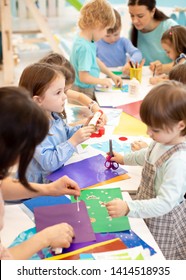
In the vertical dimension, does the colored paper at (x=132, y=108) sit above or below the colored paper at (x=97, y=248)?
below

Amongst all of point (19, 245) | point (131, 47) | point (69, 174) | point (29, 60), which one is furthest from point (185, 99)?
point (29, 60)

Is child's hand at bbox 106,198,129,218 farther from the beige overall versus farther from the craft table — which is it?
the beige overall

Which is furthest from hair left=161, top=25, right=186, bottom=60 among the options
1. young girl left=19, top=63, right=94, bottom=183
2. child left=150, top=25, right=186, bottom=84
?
young girl left=19, top=63, right=94, bottom=183

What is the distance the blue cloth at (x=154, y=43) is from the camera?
2.73 m

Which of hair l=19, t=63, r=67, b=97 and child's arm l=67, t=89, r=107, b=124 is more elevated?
hair l=19, t=63, r=67, b=97

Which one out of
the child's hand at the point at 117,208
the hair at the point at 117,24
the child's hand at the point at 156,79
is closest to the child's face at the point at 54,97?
the child's hand at the point at 117,208

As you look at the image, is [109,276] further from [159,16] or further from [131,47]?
[159,16]

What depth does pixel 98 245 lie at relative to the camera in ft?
3.54

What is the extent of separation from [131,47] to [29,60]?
2.27 metres

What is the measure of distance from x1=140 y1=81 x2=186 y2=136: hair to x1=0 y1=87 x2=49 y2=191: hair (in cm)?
39

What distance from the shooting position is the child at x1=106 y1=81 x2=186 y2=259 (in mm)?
1160

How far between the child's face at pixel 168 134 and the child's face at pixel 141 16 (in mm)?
1642

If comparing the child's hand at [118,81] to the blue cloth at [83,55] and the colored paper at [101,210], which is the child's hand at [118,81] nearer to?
Result: the blue cloth at [83,55]

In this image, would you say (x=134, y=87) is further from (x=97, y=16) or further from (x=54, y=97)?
(x=54, y=97)
